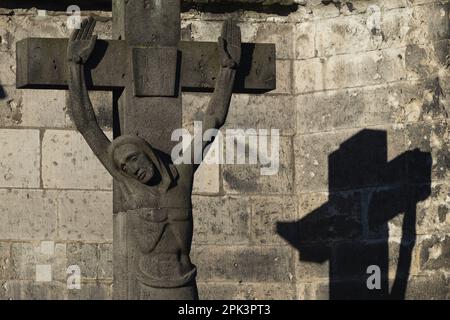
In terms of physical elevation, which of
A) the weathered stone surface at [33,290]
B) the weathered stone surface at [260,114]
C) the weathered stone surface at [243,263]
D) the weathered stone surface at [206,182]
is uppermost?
the weathered stone surface at [260,114]

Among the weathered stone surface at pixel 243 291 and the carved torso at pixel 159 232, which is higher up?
the carved torso at pixel 159 232

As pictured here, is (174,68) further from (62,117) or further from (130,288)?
(62,117)

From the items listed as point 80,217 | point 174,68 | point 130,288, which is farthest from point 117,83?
point 80,217

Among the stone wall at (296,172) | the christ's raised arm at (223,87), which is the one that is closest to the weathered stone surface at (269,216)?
the stone wall at (296,172)

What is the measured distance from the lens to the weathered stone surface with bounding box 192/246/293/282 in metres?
10.1

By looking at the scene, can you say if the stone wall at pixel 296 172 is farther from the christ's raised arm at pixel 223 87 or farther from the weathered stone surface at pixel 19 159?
the christ's raised arm at pixel 223 87

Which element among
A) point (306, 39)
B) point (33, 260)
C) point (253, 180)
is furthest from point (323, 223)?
point (33, 260)

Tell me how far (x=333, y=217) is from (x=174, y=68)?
2552 mm

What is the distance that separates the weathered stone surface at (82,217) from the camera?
32.4 feet

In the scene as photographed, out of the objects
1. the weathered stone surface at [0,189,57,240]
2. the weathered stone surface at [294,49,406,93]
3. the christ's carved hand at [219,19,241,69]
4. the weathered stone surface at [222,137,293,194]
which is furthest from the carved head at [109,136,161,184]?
the weathered stone surface at [294,49,406,93]

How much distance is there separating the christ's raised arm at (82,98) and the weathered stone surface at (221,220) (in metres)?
2.44

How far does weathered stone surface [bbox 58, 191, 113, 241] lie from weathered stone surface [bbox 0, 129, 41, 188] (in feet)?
0.68

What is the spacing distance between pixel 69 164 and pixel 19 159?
0.96 feet

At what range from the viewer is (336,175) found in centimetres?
1021
